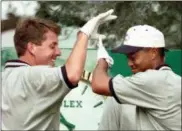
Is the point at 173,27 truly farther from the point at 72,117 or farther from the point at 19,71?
the point at 19,71

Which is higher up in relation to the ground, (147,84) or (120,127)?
(147,84)

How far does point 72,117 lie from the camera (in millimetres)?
4344

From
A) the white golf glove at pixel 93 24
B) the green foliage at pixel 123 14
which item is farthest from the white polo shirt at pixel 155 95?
the green foliage at pixel 123 14

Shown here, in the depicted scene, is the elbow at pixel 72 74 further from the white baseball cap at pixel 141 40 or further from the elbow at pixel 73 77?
the white baseball cap at pixel 141 40

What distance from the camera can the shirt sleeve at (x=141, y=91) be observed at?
8.48ft

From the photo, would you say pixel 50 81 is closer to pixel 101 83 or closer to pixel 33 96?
pixel 33 96

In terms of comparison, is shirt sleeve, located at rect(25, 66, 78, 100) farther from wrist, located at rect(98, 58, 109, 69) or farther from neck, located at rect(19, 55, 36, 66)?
wrist, located at rect(98, 58, 109, 69)

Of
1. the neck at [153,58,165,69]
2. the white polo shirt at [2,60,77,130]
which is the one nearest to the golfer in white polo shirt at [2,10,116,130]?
the white polo shirt at [2,60,77,130]

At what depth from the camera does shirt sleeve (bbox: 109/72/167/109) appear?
258 cm

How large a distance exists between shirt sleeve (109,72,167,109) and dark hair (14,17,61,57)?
34 cm

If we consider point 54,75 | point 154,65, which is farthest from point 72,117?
point 54,75

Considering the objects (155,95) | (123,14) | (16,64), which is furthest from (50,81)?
(123,14)

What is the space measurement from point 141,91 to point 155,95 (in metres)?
0.06

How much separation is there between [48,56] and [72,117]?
183 cm
